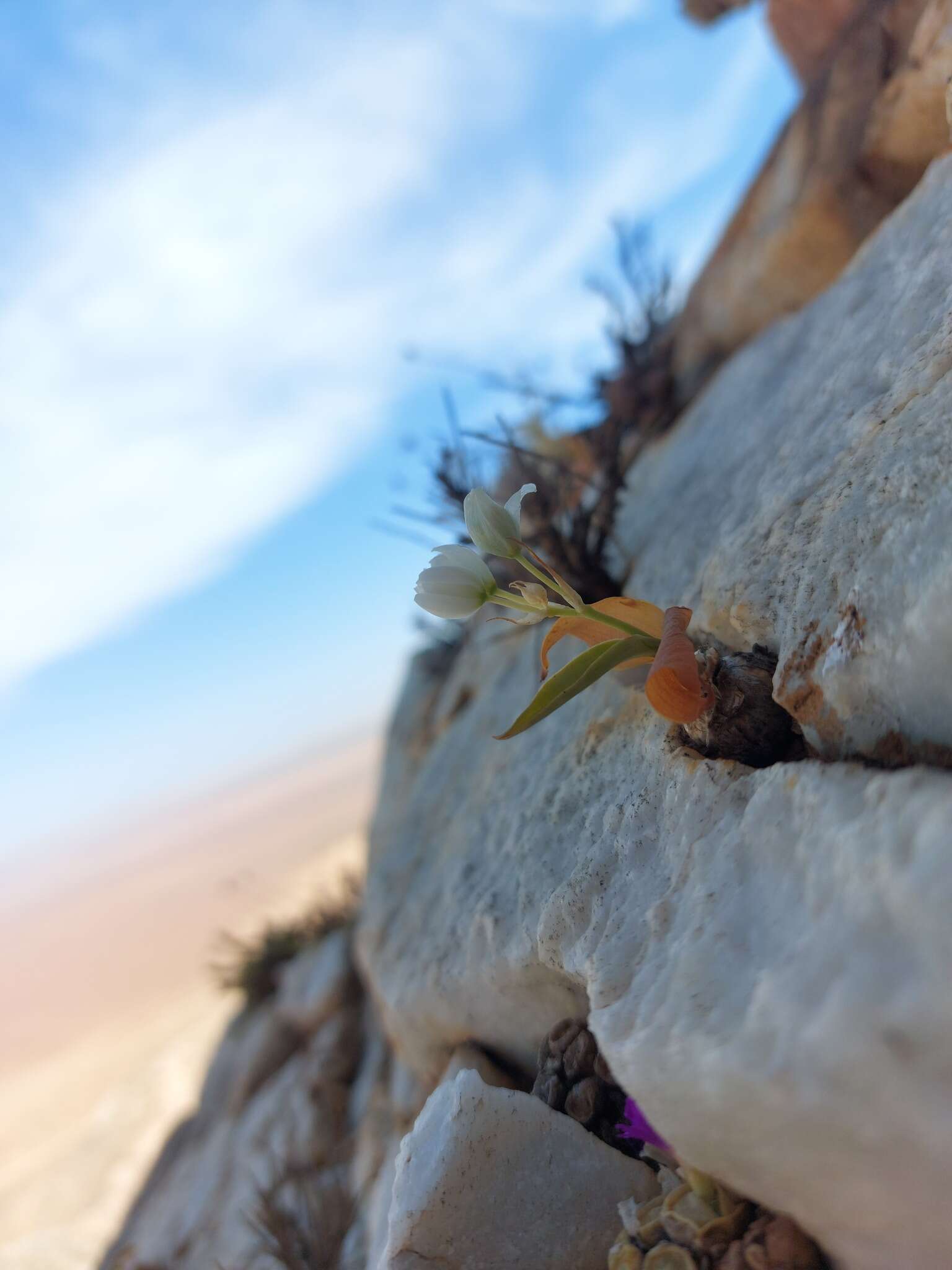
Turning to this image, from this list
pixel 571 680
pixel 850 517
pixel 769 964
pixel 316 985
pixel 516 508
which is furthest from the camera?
pixel 316 985

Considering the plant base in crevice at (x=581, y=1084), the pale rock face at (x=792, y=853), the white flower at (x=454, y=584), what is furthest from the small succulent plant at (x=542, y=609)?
the plant base in crevice at (x=581, y=1084)

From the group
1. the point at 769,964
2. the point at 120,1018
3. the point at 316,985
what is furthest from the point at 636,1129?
the point at 120,1018

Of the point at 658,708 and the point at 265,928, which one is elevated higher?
the point at 658,708

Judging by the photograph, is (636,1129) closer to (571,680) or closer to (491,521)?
(571,680)

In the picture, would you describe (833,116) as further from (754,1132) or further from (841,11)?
(754,1132)

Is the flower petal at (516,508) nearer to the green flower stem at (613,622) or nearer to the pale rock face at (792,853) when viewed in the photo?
the green flower stem at (613,622)

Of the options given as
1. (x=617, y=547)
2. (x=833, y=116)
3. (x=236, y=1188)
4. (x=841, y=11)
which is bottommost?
(x=236, y=1188)

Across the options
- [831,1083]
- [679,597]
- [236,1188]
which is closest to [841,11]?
[679,597]

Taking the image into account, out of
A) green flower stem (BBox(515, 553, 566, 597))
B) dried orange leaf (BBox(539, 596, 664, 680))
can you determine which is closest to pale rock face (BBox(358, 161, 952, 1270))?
dried orange leaf (BBox(539, 596, 664, 680))

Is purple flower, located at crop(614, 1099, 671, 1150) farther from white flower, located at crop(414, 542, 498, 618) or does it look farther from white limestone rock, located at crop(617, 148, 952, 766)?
white flower, located at crop(414, 542, 498, 618)
